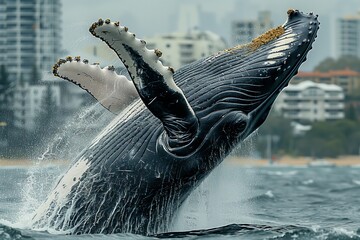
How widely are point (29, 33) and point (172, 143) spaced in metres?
125

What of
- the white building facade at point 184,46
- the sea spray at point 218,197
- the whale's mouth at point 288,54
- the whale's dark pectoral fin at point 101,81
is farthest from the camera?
the white building facade at point 184,46

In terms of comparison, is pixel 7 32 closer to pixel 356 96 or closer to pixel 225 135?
pixel 356 96

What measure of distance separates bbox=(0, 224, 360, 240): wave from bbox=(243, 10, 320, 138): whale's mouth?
3.26 feet

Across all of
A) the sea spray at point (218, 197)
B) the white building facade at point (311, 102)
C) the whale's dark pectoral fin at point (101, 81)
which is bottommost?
the sea spray at point (218, 197)

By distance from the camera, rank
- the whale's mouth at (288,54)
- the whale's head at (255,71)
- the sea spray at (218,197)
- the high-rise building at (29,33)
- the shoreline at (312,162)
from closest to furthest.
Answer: the whale's head at (255,71)
the whale's mouth at (288,54)
the sea spray at (218,197)
the shoreline at (312,162)
the high-rise building at (29,33)

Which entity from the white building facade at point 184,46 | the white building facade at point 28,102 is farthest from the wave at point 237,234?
the white building facade at point 184,46

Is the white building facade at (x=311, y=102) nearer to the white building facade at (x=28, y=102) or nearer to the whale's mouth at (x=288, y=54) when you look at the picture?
the white building facade at (x=28, y=102)

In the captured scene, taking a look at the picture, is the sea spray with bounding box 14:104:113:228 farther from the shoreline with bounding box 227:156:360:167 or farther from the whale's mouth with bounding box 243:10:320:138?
the shoreline with bounding box 227:156:360:167

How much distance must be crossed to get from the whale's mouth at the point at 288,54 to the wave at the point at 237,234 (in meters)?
0.99

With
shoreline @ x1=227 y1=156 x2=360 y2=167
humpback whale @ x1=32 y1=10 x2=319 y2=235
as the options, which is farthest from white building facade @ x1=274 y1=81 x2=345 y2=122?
humpback whale @ x1=32 y1=10 x2=319 y2=235

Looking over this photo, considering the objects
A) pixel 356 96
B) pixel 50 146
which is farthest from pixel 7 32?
pixel 50 146

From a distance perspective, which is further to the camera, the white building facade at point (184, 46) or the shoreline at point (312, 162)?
the shoreline at point (312, 162)

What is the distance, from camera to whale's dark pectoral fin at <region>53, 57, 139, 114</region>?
11172 mm

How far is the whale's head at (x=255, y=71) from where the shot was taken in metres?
10.6
